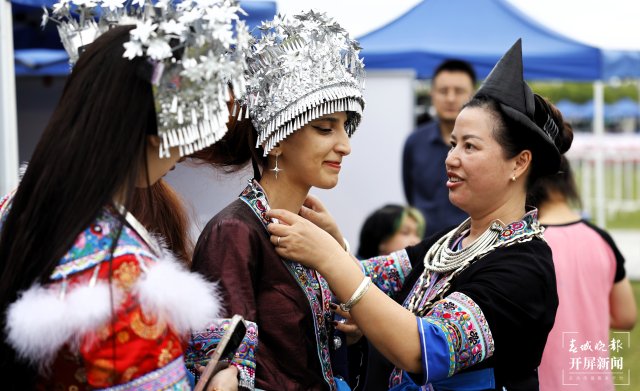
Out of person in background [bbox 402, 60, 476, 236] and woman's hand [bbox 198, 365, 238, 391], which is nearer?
woman's hand [bbox 198, 365, 238, 391]

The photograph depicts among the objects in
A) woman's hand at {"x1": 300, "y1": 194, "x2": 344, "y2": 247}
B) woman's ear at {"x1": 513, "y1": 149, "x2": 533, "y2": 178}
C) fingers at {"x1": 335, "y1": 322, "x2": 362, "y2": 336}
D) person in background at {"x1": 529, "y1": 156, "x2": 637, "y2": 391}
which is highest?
woman's ear at {"x1": 513, "y1": 149, "x2": 533, "y2": 178}

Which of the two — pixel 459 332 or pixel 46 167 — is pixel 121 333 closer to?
pixel 46 167

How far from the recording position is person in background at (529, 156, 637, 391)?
319 cm

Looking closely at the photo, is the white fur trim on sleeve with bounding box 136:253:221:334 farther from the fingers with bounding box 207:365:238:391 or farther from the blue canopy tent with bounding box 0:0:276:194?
the blue canopy tent with bounding box 0:0:276:194

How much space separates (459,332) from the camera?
212 cm

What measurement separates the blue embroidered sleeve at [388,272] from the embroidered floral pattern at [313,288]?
407mm

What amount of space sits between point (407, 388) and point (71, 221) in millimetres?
1171

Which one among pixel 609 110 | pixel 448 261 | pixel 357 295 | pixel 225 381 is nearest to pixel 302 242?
pixel 357 295

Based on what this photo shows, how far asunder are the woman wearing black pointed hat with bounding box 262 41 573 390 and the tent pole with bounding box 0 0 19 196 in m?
1.73

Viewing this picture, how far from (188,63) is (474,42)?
5.63 m

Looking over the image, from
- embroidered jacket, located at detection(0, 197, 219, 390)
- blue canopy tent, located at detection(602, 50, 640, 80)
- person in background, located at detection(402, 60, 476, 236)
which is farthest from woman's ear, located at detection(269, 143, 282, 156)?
blue canopy tent, located at detection(602, 50, 640, 80)

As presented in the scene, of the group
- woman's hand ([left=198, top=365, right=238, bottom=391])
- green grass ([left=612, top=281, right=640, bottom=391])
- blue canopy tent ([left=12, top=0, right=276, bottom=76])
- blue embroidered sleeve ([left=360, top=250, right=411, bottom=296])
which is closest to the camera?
woman's hand ([left=198, top=365, right=238, bottom=391])

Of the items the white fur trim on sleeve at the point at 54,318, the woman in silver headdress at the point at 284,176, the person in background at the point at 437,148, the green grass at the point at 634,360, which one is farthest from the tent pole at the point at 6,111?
the green grass at the point at 634,360

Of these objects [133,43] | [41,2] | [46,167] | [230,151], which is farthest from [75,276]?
[41,2]
